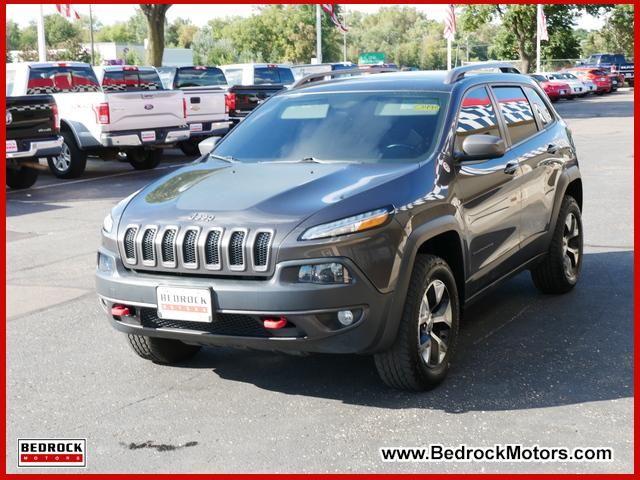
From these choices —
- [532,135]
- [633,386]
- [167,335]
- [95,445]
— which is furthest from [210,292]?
[532,135]

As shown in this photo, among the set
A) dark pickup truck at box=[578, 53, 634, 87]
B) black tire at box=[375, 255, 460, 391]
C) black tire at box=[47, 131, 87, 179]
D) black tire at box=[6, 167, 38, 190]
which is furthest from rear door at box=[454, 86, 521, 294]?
dark pickup truck at box=[578, 53, 634, 87]

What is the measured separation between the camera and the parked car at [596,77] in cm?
5009

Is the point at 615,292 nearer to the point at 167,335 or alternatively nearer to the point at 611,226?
the point at 611,226

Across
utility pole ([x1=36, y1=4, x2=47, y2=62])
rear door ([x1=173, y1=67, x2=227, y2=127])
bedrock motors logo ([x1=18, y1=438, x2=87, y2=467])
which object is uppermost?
utility pole ([x1=36, y1=4, x2=47, y2=62])

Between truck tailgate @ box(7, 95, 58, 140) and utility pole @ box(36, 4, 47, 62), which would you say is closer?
truck tailgate @ box(7, 95, 58, 140)

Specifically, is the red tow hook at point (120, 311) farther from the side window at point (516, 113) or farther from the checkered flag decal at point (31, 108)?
the checkered flag decal at point (31, 108)

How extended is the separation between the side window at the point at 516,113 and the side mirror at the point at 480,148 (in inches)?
36.5

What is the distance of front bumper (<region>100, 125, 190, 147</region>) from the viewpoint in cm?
1602

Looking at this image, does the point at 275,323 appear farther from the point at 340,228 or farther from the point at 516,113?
the point at 516,113

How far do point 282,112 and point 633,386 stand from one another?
9.27 ft

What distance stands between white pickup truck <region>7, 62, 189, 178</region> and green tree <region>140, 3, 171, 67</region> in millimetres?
16034

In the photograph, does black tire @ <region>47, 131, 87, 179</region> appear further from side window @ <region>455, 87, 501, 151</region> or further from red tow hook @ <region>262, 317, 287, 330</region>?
red tow hook @ <region>262, 317, 287, 330</region>

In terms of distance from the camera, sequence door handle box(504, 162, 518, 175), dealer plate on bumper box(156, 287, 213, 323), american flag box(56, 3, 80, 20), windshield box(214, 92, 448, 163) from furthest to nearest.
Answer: american flag box(56, 3, 80, 20) → door handle box(504, 162, 518, 175) → windshield box(214, 92, 448, 163) → dealer plate on bumper box(156, 287, 213, 323)

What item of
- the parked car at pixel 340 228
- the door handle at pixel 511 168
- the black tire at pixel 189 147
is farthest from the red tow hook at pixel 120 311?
the black tire at pixel 189 147
